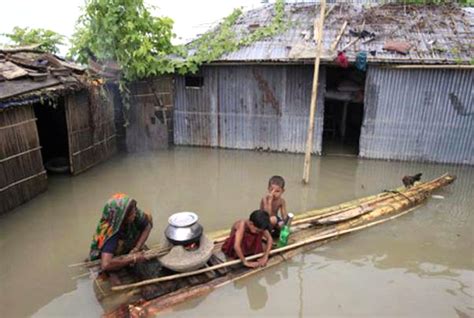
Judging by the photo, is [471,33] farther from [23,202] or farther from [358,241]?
[23,202]

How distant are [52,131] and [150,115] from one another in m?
2.71

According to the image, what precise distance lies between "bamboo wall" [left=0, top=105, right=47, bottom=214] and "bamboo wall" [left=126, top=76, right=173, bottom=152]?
12.2 ft

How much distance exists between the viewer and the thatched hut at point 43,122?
6.75 meters

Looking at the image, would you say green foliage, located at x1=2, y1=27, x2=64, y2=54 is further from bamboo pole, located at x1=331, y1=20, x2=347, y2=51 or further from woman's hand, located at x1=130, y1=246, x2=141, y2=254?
woman's hand, located at x1=130, y1=246, x2=141, y2=254

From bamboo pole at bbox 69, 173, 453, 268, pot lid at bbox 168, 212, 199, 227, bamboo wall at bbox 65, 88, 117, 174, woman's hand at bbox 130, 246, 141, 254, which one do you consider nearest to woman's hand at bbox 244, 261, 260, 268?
bamboo pole at bbox 69, 173, 453, 268

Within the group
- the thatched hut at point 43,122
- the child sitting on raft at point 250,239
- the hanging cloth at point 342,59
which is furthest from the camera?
the hanging cloth at point 342,59

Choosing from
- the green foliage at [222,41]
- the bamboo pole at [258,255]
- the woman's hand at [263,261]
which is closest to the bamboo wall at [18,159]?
the bamboo pole at [258,255]

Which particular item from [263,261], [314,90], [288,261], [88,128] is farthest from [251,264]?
[88,128]

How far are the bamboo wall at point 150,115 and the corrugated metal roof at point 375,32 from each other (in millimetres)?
2177

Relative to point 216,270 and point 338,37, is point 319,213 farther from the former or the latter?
point 338,37

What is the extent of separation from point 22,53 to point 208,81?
189 inches

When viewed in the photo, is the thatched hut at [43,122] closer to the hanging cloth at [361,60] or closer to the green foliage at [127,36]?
the green foliage at [127,36]

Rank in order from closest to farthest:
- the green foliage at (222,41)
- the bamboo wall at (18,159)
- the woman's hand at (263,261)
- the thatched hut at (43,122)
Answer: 1. the woman's hand at (263,261)
2. the bamboo wall at (18,159)
3. the thatched hut at (43,122)
4. the green foliage at (222,41)

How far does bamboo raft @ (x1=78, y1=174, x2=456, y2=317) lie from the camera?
418 cm
